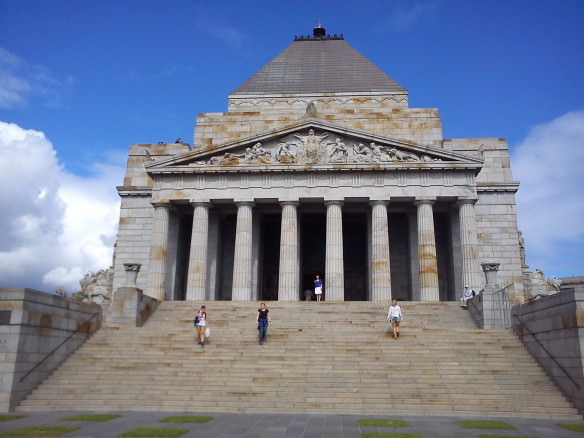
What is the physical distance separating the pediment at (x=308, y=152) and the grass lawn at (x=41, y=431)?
75.7 ft

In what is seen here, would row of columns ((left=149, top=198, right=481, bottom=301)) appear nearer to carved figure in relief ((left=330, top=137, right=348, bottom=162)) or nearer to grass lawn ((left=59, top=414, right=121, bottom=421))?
carved figure in relief ((left=330, top=137, right=348, bottom=162))

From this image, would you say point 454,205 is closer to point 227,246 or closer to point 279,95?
point 227,246

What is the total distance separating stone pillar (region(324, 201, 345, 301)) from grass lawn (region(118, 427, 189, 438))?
19.8 m

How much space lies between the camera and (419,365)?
18766 mm

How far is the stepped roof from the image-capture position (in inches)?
1817

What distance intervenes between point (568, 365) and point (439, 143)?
24620 millimetres

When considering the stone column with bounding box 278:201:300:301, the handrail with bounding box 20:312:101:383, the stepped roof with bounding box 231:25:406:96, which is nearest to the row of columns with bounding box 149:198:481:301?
the stone column with bounding box 278:201:300:301

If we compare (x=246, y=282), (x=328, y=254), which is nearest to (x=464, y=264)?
(x=328, y=254)

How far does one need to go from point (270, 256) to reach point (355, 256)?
6.32m

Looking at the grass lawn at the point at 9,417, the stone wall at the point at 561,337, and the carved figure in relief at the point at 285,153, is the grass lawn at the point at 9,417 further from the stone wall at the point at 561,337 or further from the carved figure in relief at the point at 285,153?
the carved figure in relief at the point at 285,153

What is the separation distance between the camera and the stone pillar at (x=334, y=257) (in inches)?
1252

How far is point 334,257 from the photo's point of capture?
32.5 m

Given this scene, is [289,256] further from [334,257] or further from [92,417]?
[92,417]

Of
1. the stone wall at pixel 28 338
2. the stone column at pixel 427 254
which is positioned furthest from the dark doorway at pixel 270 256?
the stone wall at pixel 28 338
